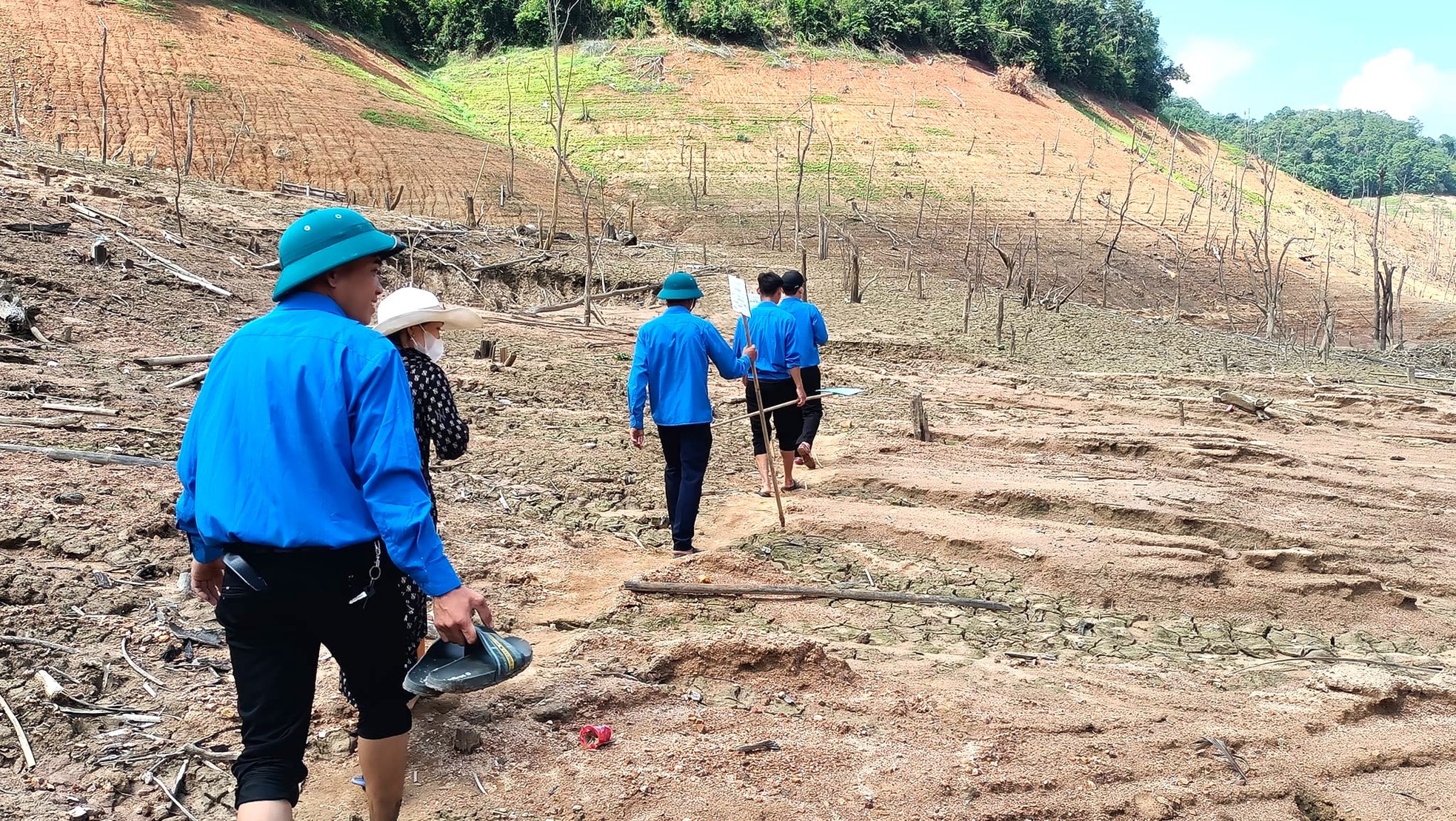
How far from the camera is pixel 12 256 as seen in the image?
9789mm

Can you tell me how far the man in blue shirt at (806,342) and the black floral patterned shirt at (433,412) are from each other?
4.21m

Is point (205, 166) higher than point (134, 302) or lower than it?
higher

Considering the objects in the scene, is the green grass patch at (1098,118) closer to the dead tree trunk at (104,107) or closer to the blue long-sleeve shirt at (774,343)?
the dead tree trunk at (104,107)

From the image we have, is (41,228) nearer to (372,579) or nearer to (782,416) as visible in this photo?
(782,416)

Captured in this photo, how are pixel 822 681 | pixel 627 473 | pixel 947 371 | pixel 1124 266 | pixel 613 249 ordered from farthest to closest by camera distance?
pixel 1124 266, pixel 613 249, pixel 947 371, pixel 627 473, pixel 822 681

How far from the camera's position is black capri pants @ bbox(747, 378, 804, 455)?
716cm

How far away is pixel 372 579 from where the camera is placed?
91.5 inches

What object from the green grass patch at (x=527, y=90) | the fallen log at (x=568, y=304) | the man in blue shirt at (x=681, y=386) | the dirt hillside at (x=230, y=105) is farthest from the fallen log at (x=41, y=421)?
the green grass patch at (x=527, y=90)

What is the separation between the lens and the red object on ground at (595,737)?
3.41m

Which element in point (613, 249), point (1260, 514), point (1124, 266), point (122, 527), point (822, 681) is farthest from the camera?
point (1124, 266)

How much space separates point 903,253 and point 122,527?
2177cm

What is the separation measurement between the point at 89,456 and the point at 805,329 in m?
4.30

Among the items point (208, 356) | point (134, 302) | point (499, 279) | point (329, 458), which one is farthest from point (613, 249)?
point (329, 458)

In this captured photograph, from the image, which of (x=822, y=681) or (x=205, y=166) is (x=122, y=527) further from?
(x=205, y=166)
